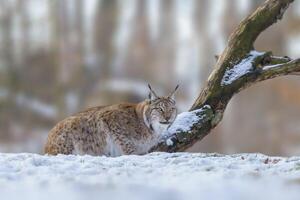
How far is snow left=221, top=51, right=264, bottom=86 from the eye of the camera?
9.20 metres

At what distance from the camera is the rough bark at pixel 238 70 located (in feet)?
30.0

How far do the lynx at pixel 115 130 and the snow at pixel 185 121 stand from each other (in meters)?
0.19

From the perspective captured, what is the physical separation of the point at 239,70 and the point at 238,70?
0.04 feet

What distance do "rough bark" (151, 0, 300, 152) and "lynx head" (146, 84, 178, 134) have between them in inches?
12.3

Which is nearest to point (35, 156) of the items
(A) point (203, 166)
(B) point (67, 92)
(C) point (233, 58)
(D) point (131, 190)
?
(A) point (203, 166)

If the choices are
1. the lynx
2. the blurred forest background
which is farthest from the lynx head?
the blurred forest background

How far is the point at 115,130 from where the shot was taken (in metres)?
8.70

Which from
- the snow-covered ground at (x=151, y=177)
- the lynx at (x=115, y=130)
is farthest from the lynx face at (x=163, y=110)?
the snow-covered ground at (x=151, y=177)

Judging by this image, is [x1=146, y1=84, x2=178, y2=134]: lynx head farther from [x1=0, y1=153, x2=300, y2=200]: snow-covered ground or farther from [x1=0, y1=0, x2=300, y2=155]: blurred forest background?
[x1=0, y1=0, x2=300, y2=155]: blurred forest background

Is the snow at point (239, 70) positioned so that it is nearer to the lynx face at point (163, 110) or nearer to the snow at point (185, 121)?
the snow at point (185, 121)

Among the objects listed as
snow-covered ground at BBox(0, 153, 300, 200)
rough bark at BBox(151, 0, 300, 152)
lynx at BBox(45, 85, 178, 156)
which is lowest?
snow-covered ground at BBox(0, 153, 300, 200)

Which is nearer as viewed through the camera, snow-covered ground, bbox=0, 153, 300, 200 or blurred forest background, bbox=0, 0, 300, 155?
snow-covered ground, bbox=0, 153, 300, 200

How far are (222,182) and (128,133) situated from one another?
122 inches

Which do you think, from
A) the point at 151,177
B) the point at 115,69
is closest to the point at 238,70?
the point at 151,177
